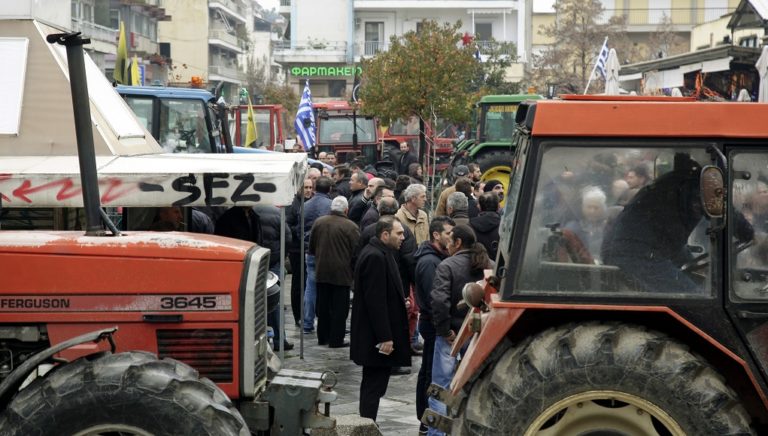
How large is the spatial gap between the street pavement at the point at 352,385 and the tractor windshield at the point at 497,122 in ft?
39.1

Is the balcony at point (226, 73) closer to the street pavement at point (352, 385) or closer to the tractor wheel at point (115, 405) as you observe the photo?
the street pavement at point (352, 385)

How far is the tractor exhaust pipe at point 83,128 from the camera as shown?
6.46m

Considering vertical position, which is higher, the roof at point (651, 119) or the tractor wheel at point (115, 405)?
the roof at point (651, 119)

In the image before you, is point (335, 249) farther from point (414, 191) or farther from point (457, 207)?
point (457, 207)

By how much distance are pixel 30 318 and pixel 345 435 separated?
8.10ft

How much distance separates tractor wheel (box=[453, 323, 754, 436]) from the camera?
570 centimetres

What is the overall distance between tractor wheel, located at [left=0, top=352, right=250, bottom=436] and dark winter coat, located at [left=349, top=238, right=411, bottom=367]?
3872 mm

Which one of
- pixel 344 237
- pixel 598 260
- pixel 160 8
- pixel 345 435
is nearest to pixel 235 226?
pixel 344 237

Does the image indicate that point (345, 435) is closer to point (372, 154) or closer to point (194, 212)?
point (194, 212)

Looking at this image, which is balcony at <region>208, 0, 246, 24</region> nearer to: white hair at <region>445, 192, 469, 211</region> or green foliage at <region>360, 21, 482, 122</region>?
green foliage at <region>360, 21, 482, 122</region>

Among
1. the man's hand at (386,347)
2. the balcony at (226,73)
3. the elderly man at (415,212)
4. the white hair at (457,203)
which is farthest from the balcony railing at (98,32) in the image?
the man's hand at (386,347)

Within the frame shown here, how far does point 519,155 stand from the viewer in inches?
260

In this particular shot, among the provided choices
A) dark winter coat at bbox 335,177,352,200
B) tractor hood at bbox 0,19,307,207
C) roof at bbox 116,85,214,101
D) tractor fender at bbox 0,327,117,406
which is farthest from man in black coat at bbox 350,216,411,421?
roof at bbox 116,85,214,101

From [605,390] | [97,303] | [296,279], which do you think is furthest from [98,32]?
[605,390]
